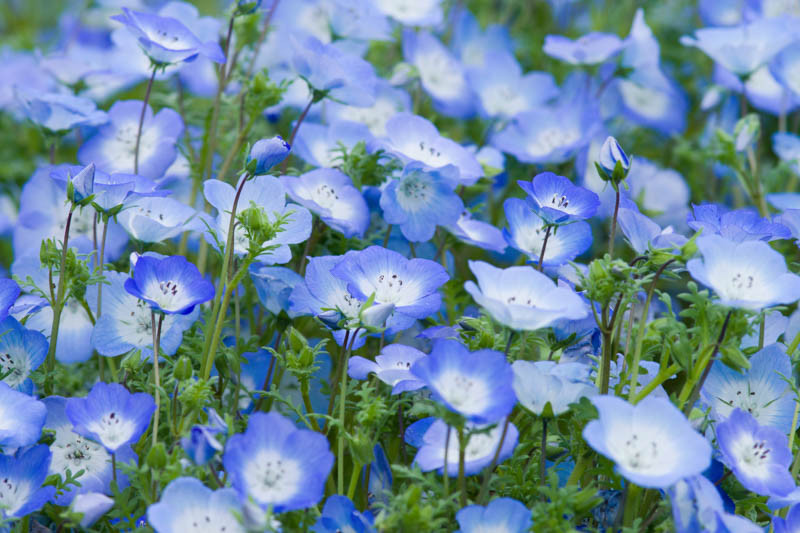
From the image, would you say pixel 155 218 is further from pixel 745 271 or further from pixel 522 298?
pixel 745 271

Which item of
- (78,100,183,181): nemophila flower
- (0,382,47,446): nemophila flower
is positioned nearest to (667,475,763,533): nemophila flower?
(0,382,47,446): nemophila flower

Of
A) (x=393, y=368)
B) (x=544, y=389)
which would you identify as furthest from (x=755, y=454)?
(x=393, y=368)

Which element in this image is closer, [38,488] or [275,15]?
[38,488]

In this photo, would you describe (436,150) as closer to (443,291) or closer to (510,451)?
(443,291)

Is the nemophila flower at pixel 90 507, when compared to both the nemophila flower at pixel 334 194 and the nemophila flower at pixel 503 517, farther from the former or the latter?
the nemophila flower at pixel 334 194

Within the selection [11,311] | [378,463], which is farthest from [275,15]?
[378,463]

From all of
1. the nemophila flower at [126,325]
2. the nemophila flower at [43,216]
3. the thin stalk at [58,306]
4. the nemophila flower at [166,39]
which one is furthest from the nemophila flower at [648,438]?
the nemophila flower at [43,216]

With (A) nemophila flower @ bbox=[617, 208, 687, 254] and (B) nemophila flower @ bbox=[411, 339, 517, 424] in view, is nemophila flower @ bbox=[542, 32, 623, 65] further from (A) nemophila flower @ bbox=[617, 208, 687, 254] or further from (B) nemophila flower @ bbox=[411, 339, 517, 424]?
(B) nemophila flower @ bbox=[411, 339, 517, 424]
